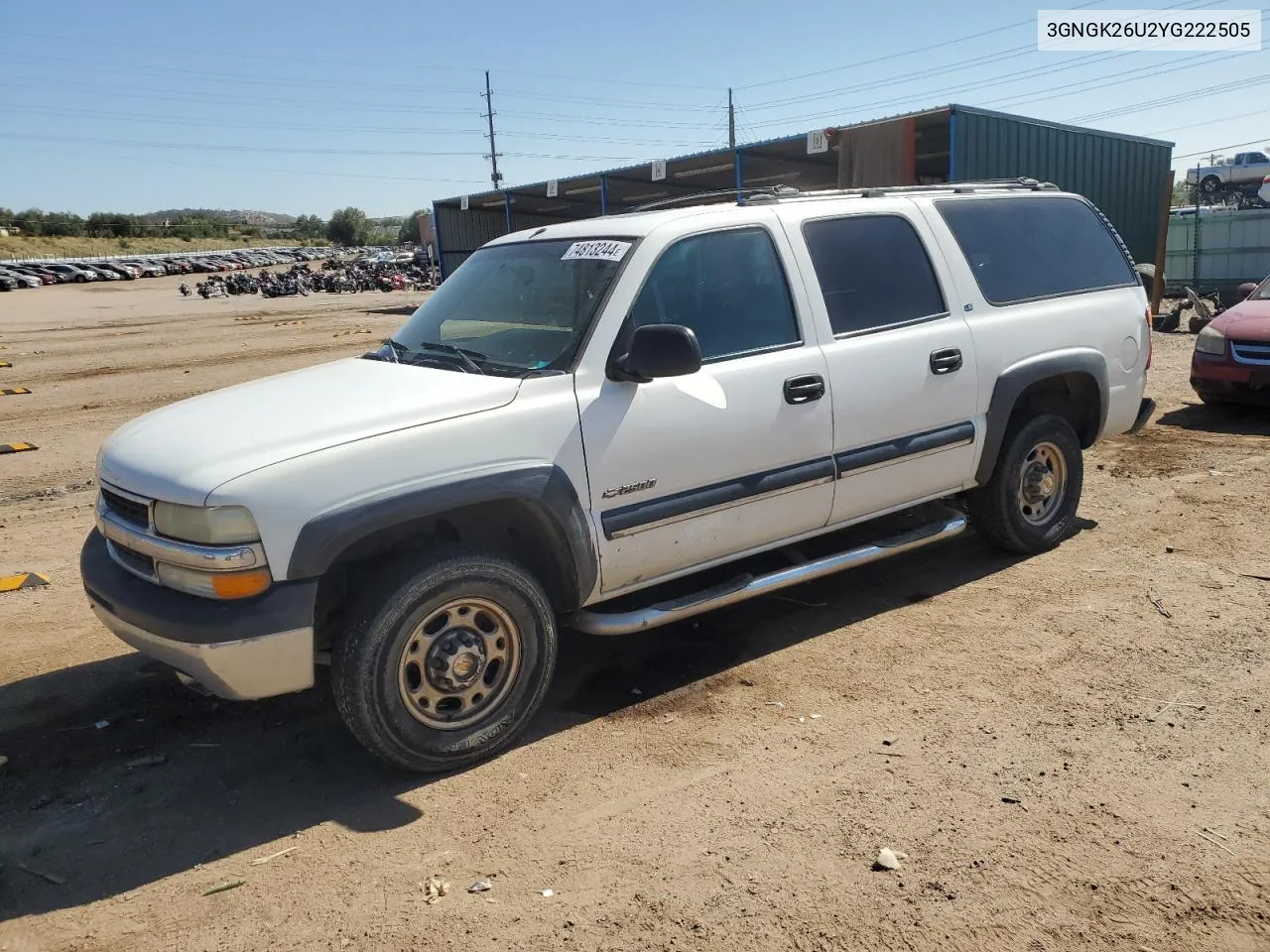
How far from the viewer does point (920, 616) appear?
16.0ft

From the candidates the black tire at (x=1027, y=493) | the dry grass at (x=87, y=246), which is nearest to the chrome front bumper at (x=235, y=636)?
the black tire at (x=1027, y=493)

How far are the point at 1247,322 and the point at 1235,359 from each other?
0.41 m

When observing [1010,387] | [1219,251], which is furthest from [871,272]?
[1219,251]

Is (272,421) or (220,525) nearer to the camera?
(220,525)

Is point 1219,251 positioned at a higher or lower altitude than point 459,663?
higher

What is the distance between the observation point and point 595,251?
13.6 feet

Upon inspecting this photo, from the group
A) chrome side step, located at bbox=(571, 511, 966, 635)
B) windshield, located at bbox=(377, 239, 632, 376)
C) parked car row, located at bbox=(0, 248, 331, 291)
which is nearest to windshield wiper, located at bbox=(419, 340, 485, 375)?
windshield, located at bbox=(377, 239, 632, 376)

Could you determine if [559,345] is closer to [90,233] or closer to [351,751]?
[351,751]

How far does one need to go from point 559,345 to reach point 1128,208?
1910 cm

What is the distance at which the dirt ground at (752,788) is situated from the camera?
2.77 meters

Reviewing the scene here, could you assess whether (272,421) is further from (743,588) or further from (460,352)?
(743,588)

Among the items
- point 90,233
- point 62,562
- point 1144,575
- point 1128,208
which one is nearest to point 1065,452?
point 1144,575

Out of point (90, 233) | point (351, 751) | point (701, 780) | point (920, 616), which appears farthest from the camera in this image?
point (90, 233)

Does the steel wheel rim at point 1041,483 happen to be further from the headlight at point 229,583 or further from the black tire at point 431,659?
the headlight at point 229,583
